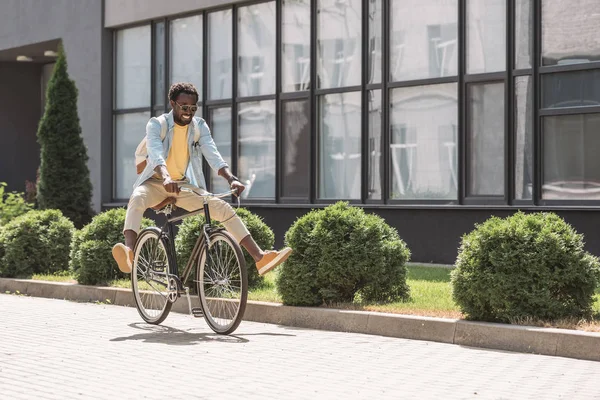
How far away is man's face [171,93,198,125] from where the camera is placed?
986cm

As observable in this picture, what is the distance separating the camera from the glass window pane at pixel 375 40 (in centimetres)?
1780

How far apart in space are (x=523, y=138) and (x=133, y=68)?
1026 cm

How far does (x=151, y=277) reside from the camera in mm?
10242

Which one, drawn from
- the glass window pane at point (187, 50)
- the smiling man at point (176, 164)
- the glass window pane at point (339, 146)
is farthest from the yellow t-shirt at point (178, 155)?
the glass window pane at point (187, 50)

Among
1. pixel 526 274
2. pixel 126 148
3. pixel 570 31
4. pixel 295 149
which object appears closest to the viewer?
pixel 526 274

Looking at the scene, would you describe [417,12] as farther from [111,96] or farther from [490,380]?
[490,380]

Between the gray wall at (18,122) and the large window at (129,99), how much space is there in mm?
6381

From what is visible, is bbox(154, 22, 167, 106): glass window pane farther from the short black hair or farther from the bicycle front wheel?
the bicycle front wheel

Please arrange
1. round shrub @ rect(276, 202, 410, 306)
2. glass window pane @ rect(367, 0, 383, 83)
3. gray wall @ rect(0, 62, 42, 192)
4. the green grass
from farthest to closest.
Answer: gray wall @ rect(0, 62, 42, 192) < glass window pane @ rect(367, 0, 383, 83) < round shrub @ rect(276, 202, 410, 306) < the green grass

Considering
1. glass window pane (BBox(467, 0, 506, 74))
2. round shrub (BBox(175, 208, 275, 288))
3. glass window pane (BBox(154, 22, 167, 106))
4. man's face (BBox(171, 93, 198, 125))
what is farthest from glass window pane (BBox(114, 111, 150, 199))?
man's face (BBox(171, 93, 198, 125))

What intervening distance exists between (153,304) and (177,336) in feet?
3.44

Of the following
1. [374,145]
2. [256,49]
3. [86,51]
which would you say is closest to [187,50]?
[256,49]

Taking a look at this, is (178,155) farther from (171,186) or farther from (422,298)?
(422,298)

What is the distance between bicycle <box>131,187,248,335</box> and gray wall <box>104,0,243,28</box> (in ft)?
35.5
